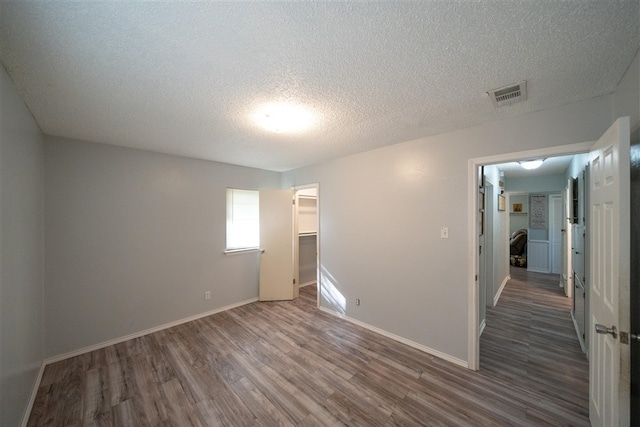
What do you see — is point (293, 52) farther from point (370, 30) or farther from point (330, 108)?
point (330, 108)

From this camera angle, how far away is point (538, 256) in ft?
19.9

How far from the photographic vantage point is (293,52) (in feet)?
4.02

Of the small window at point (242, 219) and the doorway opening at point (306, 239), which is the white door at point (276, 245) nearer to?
the small window at point (242, 219)

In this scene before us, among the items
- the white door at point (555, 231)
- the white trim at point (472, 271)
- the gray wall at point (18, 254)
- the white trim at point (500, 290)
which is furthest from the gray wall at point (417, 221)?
the white door at point (555, 231)

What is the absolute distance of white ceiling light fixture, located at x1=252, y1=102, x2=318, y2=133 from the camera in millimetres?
1850

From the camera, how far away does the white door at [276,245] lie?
162 inches

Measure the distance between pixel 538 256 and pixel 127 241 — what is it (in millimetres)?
9050

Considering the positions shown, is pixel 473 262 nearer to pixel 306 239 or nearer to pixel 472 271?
pixel 472 271

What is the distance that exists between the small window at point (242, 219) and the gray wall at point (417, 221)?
1.53m

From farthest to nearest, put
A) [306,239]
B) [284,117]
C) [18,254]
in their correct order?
1. [306,239]
2. [284,117]
3. [18,254]

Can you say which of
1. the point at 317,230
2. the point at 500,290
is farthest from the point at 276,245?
the point at 500,290

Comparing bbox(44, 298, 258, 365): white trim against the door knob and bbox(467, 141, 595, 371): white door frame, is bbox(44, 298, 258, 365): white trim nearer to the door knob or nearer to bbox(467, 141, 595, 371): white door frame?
bbox(467, 141, 595, 371): white door frame

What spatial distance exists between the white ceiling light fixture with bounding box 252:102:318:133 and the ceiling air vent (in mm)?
1391

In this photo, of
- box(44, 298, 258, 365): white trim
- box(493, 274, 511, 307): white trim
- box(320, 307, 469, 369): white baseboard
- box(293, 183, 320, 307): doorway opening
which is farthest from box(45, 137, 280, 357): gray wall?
box(493, 274, 511, 307): white trim
